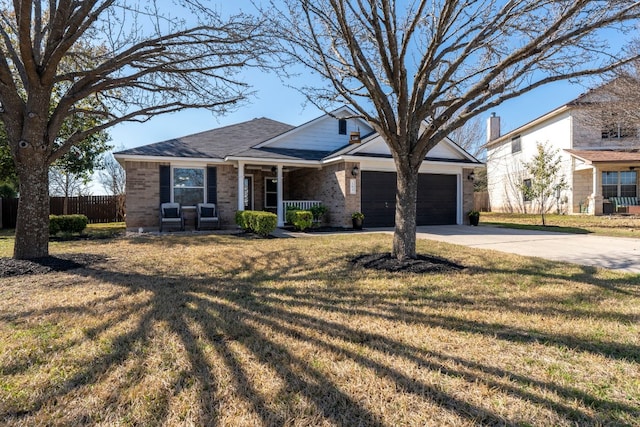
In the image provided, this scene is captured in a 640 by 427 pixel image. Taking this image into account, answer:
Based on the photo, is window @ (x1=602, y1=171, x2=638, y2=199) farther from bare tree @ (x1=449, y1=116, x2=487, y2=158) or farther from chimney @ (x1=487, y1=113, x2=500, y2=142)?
bare tree @ (x1=449, y1=116, x2=487, y2=158)

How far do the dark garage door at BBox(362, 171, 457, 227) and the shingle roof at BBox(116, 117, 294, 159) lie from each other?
5249 mm

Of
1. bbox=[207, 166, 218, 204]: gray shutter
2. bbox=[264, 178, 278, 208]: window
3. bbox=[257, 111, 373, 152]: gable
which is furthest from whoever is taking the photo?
bbox=[264, 178, 278, 208]: window

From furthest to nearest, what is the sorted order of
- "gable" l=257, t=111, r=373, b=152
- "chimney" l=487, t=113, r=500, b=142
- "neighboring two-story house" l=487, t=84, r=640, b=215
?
"chimney" l=487, t=113, r=500, b=142, "neighboring two-story house" l=487, t=84, r=640, b=215, "gable" l=257, t=111, r=373, b=152

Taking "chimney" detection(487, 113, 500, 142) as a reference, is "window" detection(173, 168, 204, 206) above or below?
below

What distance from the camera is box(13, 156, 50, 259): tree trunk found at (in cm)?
621

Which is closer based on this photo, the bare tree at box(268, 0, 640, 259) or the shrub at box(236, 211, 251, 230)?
the bare tree at box(268, 0, 640, 259)

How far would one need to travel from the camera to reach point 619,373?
7.94ft

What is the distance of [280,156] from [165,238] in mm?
5390

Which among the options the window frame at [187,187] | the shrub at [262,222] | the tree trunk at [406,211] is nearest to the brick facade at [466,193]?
the shrub at [262,222]

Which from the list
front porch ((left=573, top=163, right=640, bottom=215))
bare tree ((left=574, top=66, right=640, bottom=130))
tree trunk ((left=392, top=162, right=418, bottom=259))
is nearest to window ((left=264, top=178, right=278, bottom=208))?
tree trunk ((left=392, top=162, right=418, bottom=259))

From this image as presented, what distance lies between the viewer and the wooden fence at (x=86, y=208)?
17.3 meters

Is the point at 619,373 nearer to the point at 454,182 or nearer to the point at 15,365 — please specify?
the point at 15,365

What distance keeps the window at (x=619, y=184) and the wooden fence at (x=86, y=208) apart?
96.6 ft

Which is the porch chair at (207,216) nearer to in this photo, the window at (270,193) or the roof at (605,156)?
the window at (270,193)
